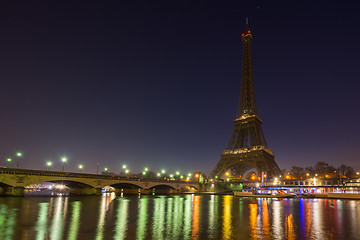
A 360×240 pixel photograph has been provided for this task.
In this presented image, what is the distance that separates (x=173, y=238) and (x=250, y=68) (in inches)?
4979

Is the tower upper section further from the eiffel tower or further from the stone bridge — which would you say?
the stone bridge

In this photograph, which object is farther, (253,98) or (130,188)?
(253,98)

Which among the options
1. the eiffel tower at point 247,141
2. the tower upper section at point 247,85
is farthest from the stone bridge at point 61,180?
the tower upper section at point 247,85

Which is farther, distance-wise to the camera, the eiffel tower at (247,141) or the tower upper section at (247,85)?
the tower upper section at (247,85)

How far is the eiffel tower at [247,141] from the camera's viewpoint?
344ft

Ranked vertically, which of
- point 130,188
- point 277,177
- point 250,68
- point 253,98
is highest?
point 250,68

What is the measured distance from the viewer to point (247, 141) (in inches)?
4845

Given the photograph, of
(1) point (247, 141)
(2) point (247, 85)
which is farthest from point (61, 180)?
(2) point (247, 85)

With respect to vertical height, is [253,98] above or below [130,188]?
above

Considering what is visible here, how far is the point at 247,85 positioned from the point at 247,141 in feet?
98.9

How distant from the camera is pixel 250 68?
131125 mm

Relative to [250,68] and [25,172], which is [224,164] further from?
[25,172]

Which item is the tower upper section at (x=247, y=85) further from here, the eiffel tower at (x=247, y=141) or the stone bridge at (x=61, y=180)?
the stone bridge at (x=61, y=180)

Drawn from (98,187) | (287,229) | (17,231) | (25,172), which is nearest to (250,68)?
(98,187)
